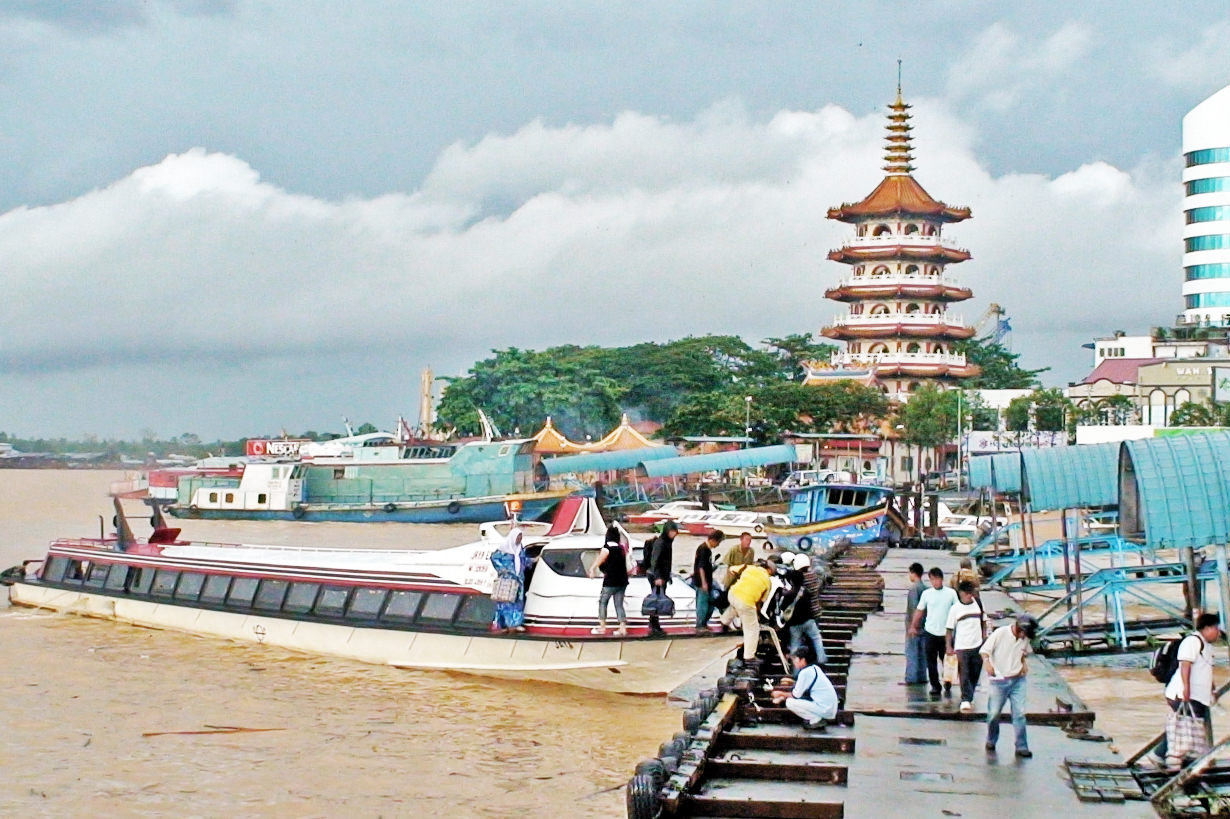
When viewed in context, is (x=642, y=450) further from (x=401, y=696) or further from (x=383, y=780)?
(x=383, y=780)

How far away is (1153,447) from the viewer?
2030 cm

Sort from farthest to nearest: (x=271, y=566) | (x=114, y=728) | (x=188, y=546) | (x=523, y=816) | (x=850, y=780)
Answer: (x=188, y=546)
(x=271, y=566)
(x=114, y=728)
(x=523, y=816)
(x=850, y=780)

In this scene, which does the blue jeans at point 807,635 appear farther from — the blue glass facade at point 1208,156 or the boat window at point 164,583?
the blue glass facade at point 1208,156

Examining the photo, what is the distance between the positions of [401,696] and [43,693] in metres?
5.63

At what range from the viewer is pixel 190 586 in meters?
27.5

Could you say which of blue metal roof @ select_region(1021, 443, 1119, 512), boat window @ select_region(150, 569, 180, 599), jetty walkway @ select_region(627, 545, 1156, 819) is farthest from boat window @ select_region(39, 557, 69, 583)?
blue metal roof @ select_region(1021, 443, 1119, 512)

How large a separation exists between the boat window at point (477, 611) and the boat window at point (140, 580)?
8.81m

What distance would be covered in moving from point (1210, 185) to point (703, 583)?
91510 mm

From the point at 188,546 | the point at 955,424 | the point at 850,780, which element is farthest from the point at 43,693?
the point at 955,424

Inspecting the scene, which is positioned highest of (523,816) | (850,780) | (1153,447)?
(1153,447)

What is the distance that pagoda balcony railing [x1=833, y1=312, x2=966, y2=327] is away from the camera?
92250 mm

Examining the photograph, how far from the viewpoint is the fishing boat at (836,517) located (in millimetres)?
44384

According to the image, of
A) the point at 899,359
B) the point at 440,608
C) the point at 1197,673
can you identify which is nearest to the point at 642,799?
the point at 1197,673

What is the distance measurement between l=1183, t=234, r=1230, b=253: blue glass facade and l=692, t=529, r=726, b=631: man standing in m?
90.1
